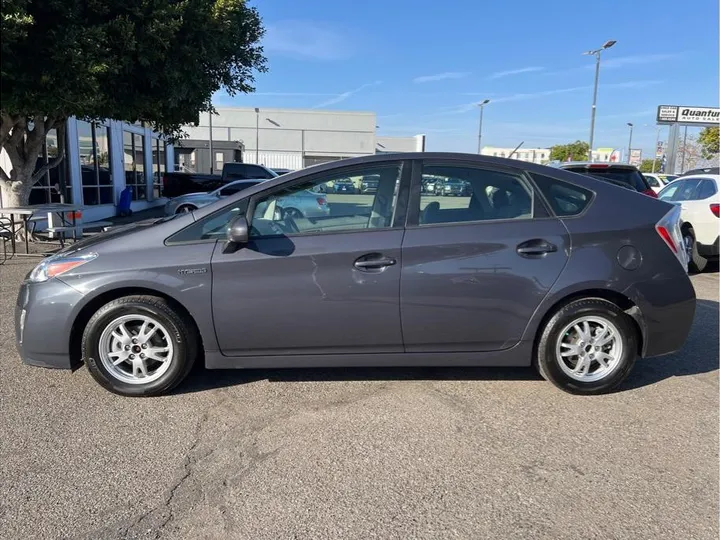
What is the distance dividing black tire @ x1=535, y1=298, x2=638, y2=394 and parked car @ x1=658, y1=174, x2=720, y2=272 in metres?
5.35

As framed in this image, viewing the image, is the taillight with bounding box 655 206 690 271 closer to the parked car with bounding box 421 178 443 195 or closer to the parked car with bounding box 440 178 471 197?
the parked car with bounding box 440 178 471 197

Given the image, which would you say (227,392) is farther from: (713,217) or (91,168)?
(91,168)

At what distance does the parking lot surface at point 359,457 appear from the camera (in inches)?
97.0

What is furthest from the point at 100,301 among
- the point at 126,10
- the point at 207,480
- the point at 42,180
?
the point at 42,180

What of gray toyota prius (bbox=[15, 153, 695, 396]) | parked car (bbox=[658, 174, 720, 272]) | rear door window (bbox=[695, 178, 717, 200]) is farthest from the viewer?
rear door window (bbox=[695, 178, 717, 200])

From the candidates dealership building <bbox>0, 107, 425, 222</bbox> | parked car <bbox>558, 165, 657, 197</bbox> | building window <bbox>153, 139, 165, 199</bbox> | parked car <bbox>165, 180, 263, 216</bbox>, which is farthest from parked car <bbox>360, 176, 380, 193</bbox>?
building window <bbox>153, 139, 165, 199</bbox>

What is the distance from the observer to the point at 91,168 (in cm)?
1531

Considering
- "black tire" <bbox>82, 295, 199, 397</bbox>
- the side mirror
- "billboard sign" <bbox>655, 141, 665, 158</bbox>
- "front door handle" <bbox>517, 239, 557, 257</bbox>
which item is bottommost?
"black tire" <bbox>82, 295, 199, 397</bbox>

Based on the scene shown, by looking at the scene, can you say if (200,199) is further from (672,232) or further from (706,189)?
(672,232)

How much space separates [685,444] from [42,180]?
14.2m

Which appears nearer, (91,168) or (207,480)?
(207,480)

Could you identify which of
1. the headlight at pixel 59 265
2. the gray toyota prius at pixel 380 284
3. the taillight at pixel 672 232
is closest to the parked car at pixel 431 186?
the gray toyota prius at pixel 380 284

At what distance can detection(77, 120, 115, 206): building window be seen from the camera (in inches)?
580

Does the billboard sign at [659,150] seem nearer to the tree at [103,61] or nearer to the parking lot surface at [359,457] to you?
the tree at [103,61]
